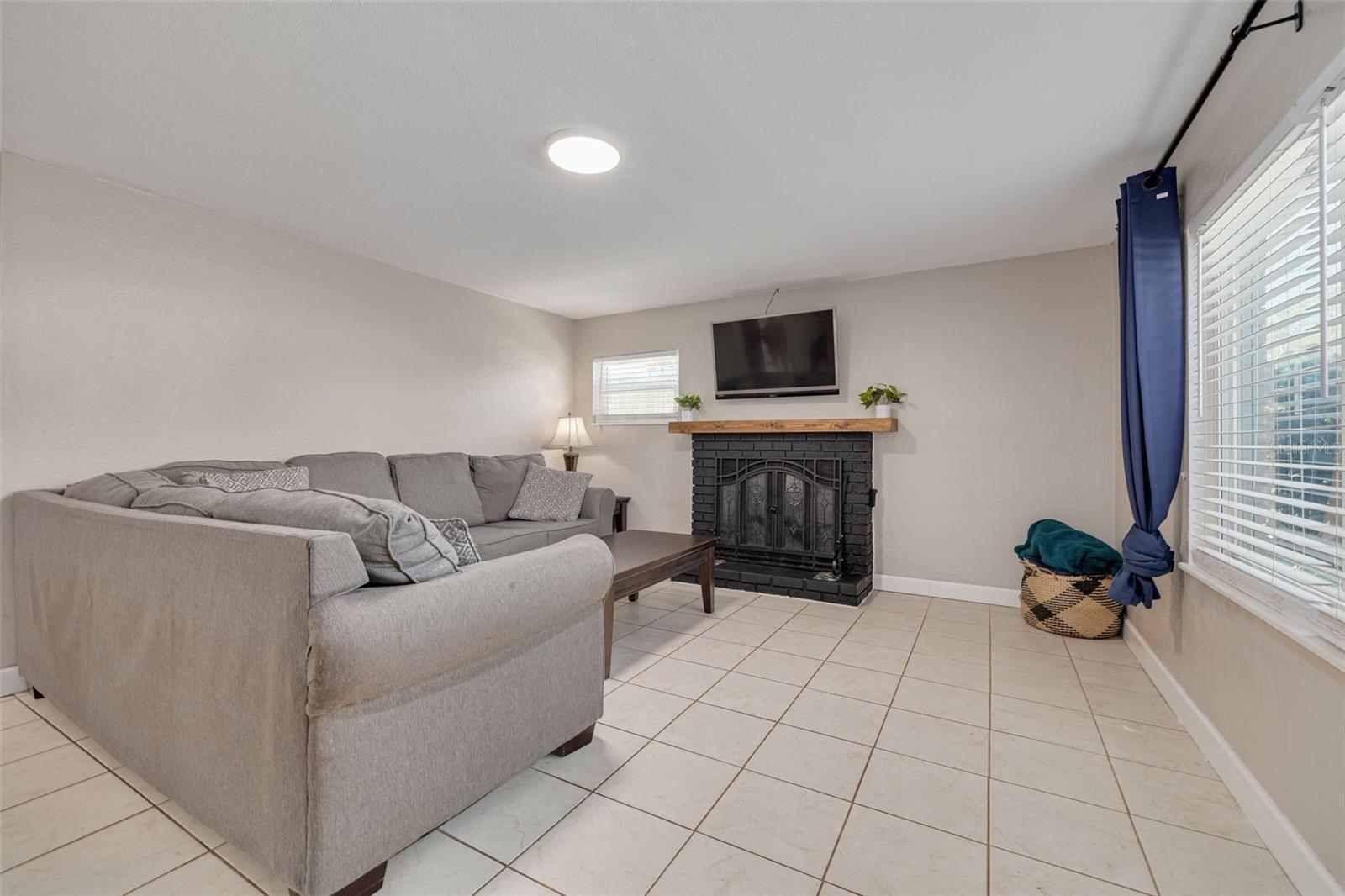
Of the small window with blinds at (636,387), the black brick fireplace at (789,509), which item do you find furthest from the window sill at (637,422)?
the black brick fireplace at (789,509)

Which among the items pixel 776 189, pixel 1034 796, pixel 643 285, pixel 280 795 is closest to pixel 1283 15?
pixel 776 189

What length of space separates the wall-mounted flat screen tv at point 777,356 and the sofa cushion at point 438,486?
7.01ft

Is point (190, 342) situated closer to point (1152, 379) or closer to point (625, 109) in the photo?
point (625, 109)

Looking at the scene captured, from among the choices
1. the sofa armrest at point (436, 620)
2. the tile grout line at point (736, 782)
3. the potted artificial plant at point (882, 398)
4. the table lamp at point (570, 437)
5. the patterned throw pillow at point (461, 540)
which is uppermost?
the potted artificial plant at point (882, 398)

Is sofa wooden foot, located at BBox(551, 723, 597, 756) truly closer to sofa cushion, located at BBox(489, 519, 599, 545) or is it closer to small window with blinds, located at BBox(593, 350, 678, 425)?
sofa cushion, located at BBox(489, 519, 599, 545)

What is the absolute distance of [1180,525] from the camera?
2.32m

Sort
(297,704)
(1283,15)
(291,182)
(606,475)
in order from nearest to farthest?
(297,704) < (1283,15) < (291,182) < (606,475)

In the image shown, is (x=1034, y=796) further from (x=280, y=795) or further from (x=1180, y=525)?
(x=280, y=795)

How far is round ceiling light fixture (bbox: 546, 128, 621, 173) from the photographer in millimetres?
2314

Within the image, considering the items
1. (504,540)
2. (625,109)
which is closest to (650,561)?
(504,540)

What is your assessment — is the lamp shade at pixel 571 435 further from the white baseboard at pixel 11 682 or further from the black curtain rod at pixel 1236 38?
the black curtain rod at pixel 1236 38

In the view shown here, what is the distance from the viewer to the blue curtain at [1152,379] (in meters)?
2.22

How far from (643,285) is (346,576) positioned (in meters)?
3.62

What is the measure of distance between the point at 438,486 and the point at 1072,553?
388 cm
